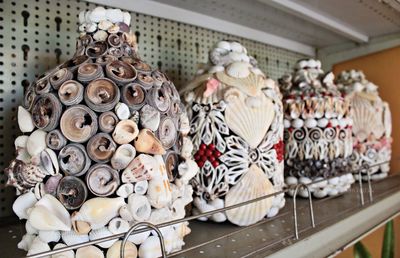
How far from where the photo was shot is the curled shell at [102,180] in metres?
0.30

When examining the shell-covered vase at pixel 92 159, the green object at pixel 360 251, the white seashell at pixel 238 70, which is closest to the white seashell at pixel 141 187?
the shell-covered vase at pixel 92 159

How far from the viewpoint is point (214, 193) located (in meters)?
0.46

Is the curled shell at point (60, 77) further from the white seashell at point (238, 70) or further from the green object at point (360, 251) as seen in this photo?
the green object at point (360, 251)

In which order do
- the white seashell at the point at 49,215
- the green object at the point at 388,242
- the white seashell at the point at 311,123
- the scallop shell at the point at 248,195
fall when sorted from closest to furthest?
the white seashell at the point at 49,215
the scallop shell at the point at 248,195
the white seashell at the point at 311,123
the green object at the point at 388,242

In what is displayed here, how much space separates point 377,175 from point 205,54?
450 millimetres

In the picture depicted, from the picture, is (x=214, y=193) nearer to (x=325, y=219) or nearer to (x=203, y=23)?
(x=325, y=219)

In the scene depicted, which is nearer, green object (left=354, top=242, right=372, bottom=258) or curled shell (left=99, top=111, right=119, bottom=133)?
curled shell (left=99, top=111, right=119, bottom=133)

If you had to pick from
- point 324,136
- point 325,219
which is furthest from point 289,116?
point 325,219

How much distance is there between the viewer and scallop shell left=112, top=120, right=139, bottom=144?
0.99 feet

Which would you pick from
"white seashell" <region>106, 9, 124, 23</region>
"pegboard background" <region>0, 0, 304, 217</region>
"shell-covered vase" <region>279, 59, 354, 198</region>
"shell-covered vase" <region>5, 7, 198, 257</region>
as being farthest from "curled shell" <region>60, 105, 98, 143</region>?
"shell-covered vase" <region>279, 59, 354, 198</region>

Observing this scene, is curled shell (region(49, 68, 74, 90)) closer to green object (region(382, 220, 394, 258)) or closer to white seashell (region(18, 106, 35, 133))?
white seashell (region(18, 106, 35, 133))

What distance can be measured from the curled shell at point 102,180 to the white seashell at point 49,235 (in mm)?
43

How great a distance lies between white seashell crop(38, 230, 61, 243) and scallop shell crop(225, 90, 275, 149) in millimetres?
240

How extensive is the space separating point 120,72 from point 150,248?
0.15 metres
